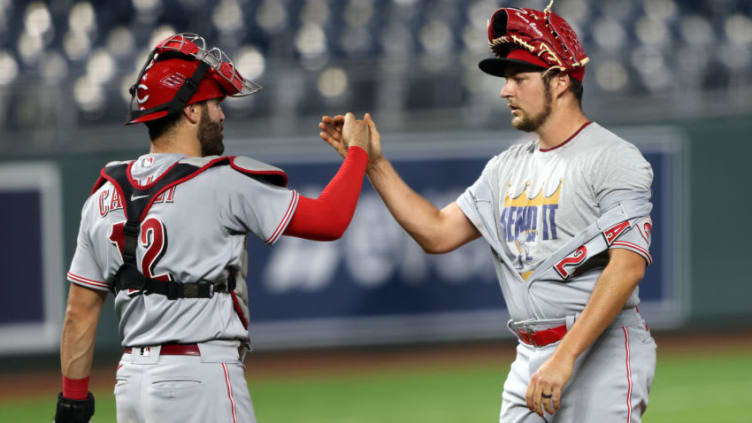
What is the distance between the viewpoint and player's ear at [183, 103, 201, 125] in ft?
10.6

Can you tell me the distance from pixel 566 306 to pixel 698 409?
4808mm

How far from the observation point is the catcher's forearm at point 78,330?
3260mm

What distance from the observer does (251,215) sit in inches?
123

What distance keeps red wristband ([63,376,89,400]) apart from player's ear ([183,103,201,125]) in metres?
0.97

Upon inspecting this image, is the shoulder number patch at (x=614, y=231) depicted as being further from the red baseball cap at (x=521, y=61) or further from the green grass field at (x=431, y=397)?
the green grass field at (x=431, y=397)

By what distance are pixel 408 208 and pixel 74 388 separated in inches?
56.1

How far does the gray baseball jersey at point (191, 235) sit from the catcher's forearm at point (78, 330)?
15 centimetres

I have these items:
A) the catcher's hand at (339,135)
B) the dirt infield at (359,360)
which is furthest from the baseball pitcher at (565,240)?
the dirt infield at (359,360)

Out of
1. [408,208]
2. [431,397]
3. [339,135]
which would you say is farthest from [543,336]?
[431,397]

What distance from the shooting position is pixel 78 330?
325cm

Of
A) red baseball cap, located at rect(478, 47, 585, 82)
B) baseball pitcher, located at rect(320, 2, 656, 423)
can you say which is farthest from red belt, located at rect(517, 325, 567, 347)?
red baseball cap, located at rect(478, 47, 585, 82)

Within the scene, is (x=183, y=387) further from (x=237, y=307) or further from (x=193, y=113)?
(x=193, y=113)

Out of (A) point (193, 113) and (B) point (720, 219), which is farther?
(B) point (720, 219)

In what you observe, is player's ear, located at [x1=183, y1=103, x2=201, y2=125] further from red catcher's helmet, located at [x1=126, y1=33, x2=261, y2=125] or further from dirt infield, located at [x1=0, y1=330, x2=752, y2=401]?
dirt infield, located at [x1=0, y1=330, x2=752, y2=401]
